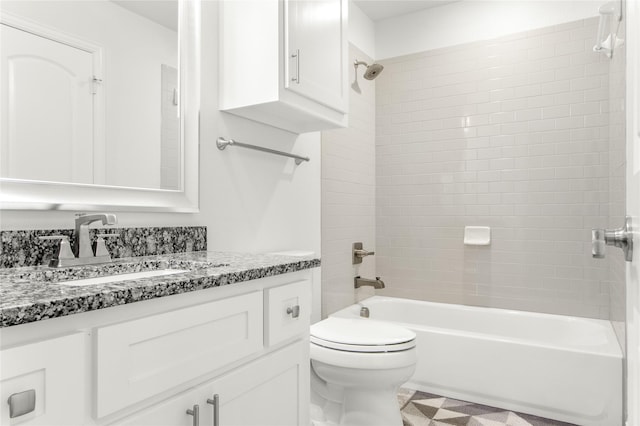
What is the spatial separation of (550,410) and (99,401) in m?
2.17

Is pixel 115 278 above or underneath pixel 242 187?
underneath

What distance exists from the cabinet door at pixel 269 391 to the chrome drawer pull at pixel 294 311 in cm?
9

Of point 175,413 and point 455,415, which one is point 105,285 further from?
point 455,415

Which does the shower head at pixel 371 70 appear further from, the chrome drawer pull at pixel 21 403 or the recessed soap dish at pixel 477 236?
the chrome drawer pull at pixel 21 403

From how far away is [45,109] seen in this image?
126cm

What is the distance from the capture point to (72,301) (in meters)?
0.71

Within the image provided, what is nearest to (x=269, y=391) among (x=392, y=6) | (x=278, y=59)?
(x=278, y=59)

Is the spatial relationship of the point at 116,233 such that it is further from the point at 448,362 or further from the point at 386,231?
the point at 386,231

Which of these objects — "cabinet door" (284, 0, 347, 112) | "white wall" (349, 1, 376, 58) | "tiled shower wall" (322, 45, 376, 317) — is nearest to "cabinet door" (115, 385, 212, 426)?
"cabinet door" (284, 0, 347, 112)

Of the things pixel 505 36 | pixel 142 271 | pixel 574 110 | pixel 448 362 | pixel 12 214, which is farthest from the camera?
pixel 505 36

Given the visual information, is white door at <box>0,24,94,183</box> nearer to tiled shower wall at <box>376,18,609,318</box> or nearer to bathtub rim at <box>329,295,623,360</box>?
bathtub rim at <box>329,295,623,360</box>

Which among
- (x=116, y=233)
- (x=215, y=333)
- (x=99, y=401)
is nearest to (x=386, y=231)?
(x=116, y=233)

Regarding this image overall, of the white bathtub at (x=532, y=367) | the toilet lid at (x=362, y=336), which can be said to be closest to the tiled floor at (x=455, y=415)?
the white bathtub at (x=532, y=367)

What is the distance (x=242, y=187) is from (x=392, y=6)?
2.01 m
